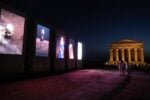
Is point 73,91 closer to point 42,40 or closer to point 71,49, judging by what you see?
point 42,40

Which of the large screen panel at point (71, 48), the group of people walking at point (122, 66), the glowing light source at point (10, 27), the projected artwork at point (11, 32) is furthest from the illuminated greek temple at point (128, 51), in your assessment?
the glowing light source at point (10, 27)

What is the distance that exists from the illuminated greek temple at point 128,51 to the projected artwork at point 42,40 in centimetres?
5511

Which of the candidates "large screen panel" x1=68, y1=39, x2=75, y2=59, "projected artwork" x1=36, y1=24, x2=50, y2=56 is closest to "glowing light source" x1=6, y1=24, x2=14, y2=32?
"projected artwork" x1=36, y1=24, x2=50, y2=56

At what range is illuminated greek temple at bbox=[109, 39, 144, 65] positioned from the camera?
7512cm

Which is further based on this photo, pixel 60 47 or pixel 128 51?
pixel 128 51

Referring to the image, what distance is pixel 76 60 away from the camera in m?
37.8

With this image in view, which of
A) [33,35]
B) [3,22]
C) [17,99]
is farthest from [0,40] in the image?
[17,99]

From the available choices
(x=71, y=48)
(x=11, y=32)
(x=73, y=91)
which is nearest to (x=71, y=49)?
(x=71, y=48)

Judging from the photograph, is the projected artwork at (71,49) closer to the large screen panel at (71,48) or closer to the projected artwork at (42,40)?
the large screen panel at (71,48)

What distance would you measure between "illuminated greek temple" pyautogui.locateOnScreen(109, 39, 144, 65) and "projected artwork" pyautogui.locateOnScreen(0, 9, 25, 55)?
61697 millimetres

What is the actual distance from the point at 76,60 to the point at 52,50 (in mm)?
11838

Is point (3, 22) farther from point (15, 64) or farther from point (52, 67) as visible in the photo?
point (52, 67)

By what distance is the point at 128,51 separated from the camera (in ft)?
254

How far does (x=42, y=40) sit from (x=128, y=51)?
62.4 m
